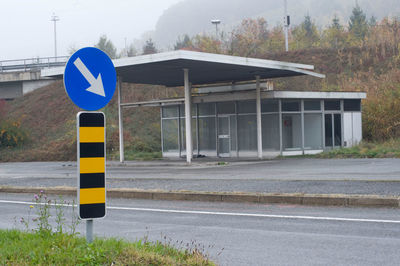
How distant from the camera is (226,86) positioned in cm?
3102

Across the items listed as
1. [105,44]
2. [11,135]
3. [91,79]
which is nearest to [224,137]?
[11,135]

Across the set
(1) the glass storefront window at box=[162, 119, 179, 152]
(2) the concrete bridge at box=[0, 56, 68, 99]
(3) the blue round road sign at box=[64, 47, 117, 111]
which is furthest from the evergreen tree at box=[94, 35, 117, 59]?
(3) the blue round road sign at box=[64, 47, 117, 111]

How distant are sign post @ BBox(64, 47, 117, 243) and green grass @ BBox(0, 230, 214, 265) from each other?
289mm

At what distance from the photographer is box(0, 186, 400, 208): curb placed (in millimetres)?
10633

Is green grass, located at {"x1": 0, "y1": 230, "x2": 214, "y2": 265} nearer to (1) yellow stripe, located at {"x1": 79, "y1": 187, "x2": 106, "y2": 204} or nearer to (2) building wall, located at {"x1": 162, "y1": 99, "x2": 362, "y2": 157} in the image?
(1) yellow stripe, located at {"x1": 79, "y1": 187, "x2": 106, "y2": 204}

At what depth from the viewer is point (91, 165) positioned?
5.75m

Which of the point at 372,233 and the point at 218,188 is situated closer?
the point at 372,233

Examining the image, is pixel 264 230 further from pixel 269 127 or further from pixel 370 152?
pixel 269 127

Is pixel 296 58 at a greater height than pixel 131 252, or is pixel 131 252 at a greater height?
pixel 296 58

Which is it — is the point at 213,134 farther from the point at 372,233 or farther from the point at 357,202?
the point at 372,233

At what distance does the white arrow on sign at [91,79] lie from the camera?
5.87m

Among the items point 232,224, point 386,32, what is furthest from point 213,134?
point 386,32

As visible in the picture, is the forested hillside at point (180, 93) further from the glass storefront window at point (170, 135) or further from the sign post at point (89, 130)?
the sign post at point (89, 130)

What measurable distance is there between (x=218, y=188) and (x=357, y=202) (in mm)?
4029
